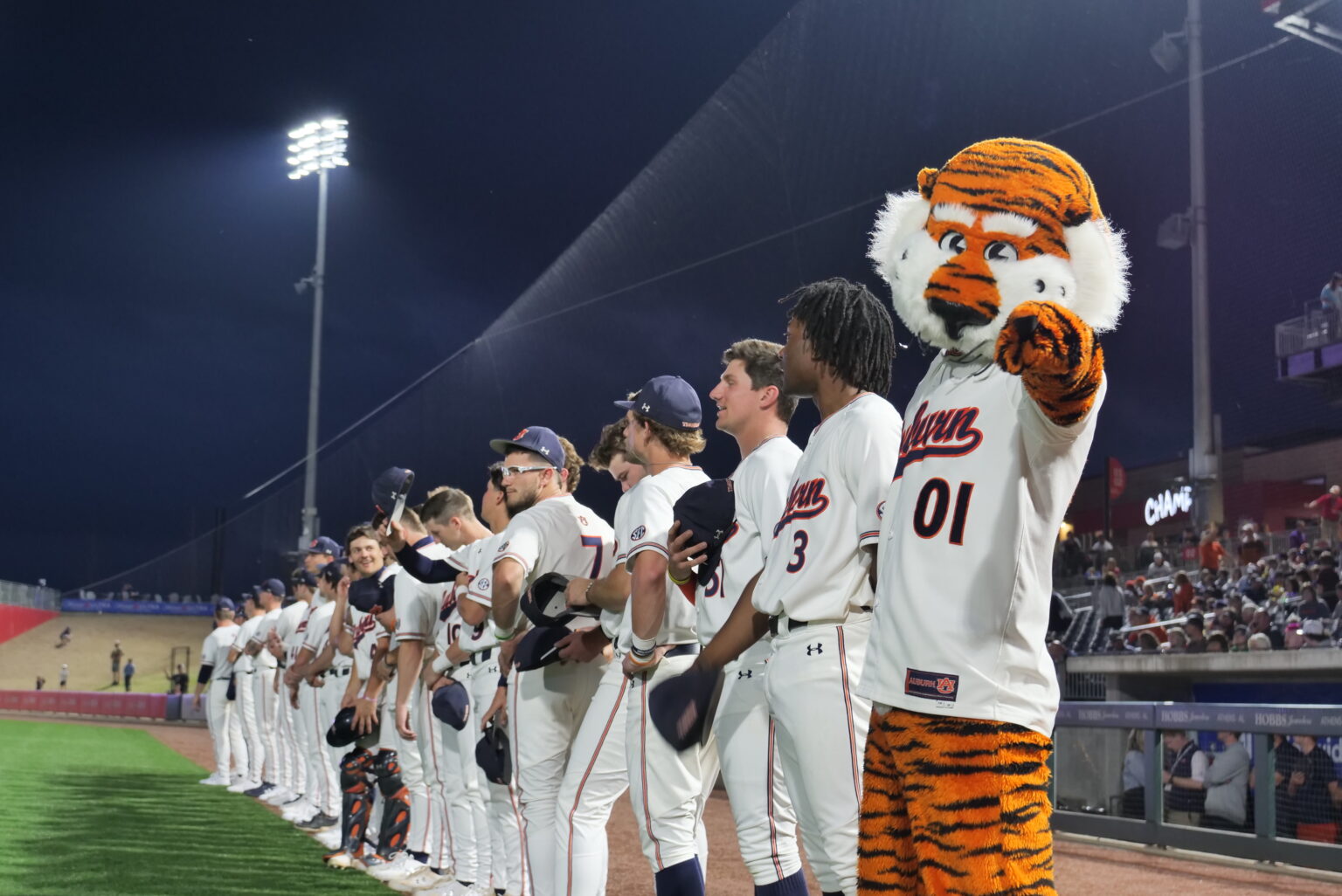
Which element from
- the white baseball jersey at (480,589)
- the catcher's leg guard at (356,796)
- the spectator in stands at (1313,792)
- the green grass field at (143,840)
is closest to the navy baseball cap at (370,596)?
the catcher's leg guard at (356,796)

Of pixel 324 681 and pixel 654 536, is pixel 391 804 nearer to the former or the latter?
pixel 324 681

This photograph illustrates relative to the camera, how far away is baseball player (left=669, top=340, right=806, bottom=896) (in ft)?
9.99

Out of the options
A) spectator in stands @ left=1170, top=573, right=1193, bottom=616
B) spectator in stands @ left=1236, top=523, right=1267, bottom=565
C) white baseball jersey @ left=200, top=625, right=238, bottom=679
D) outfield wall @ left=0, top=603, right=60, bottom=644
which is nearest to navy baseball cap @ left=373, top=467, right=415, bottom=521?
white baseball jersey @ left=200, top=625, right=238, bottom=679

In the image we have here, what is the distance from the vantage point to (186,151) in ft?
134

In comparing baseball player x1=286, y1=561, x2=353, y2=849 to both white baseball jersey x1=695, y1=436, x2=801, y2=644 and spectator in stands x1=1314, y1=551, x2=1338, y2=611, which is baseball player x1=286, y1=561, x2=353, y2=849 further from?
spectator in stands x1=1314, y1=551, x2=1338, y2=611

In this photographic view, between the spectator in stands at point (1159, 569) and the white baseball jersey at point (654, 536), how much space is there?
14.6 meters

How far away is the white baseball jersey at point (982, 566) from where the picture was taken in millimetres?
1937

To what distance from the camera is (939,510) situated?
79.8 inches

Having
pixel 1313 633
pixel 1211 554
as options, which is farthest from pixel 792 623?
pixel 1211 554

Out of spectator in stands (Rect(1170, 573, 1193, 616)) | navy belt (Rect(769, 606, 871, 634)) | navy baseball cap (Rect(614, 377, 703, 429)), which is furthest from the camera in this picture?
spectator in stands (Rect(1170, 573, 1193, 616))

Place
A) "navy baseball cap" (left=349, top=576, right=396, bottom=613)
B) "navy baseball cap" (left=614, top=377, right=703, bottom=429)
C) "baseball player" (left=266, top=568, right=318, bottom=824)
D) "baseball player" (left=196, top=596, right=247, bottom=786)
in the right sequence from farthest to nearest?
1. "baseball player" (left=196, top=596, right=247, bottom=786)
2. "baseball player" (left=266, top=568, right=318, bottom=824)
3. "navy baseball cap" (left=349, top=576, right=396, bottom=613)
4. "navy baseball cap" (left=614, top=377, right=703, bottom=429)

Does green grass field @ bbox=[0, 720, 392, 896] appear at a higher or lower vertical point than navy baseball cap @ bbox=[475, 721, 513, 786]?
lower

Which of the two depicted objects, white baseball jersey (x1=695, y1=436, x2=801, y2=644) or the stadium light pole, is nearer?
white baseball jersey (x1=695, y1=436, x2=801, y2=644)

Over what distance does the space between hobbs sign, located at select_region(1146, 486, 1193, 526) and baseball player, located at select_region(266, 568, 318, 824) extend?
64.8ft
